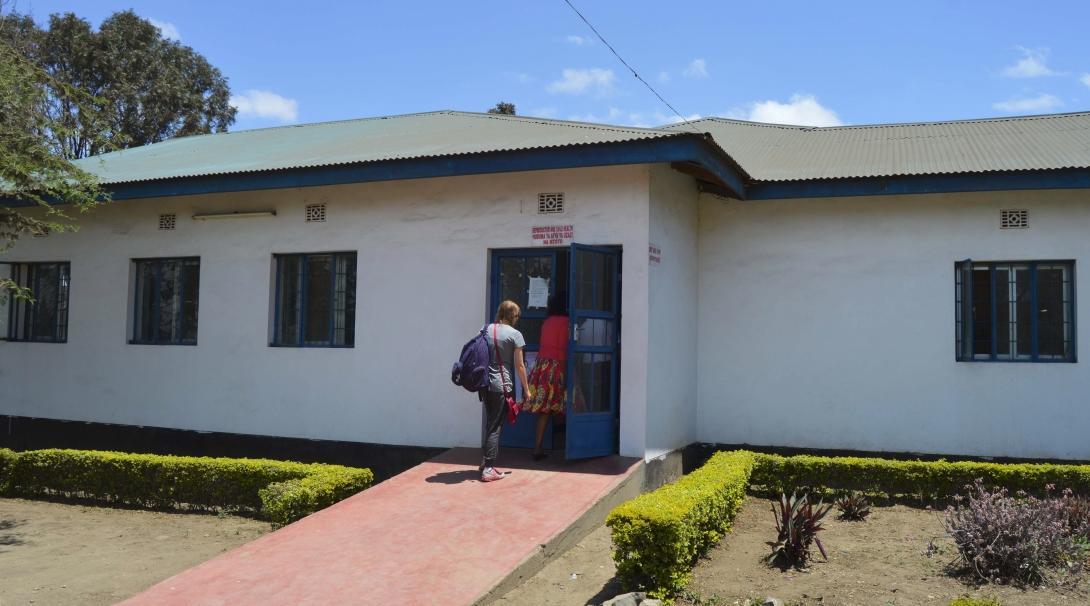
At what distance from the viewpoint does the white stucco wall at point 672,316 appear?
8781mm

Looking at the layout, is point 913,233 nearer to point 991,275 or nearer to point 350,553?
point 991,275

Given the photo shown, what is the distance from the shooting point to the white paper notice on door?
9.26m

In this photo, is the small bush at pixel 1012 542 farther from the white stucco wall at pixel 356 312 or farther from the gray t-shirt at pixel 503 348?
the gray t-shirt at pixel 503 348

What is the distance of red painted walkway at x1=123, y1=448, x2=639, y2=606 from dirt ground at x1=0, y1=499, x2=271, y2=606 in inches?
38.9

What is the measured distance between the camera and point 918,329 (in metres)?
9.64

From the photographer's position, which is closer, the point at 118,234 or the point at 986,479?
the point at 986,479

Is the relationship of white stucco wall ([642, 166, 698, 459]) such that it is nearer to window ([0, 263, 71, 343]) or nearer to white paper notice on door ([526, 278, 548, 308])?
white paper notice on door ([526, 278, 548, 308])

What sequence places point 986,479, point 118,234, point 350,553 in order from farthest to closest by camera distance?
point 118,234 → point 986,479 → point 350,553

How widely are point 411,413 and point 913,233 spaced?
6209 mm

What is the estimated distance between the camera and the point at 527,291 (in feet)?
30.9

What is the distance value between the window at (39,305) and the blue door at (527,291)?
7.14 metres

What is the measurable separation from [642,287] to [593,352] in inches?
33.6

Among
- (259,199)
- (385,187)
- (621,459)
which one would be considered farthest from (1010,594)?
(259,199)

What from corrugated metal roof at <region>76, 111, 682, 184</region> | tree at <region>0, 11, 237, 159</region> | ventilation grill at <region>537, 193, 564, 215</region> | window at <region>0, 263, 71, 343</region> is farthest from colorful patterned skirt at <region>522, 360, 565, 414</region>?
tree at <region>0, 11, 237, 159</region>
